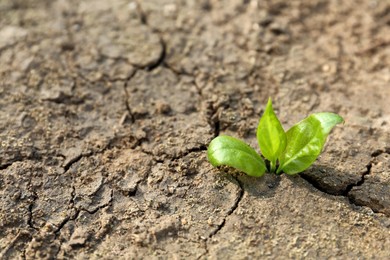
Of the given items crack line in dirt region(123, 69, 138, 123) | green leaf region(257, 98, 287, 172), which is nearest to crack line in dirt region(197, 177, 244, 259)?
green leaf region(257, 98, 287, 172)

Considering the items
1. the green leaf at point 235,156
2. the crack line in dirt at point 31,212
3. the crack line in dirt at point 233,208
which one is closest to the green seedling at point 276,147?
the green leaf at point 235,156

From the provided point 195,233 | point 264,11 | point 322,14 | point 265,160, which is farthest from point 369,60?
point 195,233

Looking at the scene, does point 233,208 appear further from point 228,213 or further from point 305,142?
point 305,142

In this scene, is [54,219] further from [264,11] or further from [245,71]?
[264,11]

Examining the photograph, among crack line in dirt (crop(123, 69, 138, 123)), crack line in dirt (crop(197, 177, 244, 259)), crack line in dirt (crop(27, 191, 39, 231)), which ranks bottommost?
crack line in dirt (crop(197, 177, 244, 259))

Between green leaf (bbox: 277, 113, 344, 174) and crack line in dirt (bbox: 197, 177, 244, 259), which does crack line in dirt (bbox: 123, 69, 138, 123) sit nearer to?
crack line in dirt (bbox: 197, 177, 244, 259)

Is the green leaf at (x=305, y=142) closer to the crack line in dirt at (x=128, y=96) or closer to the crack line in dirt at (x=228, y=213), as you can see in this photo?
the crack line in dirt at (x=228, y=213)

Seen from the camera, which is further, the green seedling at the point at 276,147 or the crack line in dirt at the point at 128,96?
the crack line in dirt at the point at 128,96

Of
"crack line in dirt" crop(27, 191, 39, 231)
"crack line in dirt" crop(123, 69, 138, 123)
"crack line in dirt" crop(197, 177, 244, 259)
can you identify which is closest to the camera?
"crack line in dirt" crop(197, 177, 244, 259)
